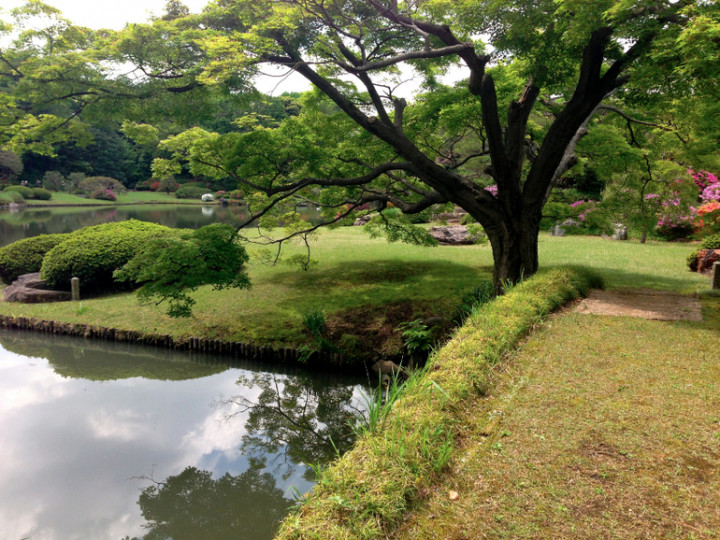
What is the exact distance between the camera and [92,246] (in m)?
11.2

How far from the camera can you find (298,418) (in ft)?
20.6

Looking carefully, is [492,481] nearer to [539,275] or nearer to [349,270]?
[539,275]

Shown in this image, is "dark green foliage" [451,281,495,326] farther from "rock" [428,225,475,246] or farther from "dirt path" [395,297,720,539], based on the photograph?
"rock" [428,225,475,246]

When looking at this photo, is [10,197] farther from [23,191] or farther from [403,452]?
[403,452]

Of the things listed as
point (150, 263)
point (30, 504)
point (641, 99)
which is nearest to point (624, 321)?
point (641, 99)

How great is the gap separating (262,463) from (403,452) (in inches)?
124

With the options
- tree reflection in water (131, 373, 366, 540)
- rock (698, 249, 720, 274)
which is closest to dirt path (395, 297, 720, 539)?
tree reflection in water (131, 373, 366, 540)

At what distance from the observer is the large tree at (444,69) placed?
6.05 metres

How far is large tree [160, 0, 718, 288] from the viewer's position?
605 cm

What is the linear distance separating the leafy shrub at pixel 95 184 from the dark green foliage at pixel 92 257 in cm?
3380

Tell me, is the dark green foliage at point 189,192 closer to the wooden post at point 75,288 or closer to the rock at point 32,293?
the rock at point 32,293

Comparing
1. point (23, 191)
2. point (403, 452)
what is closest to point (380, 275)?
point (403, 452)

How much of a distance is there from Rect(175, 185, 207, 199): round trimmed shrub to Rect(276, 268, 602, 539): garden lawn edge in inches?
1883

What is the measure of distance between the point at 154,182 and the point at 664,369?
168 feet
